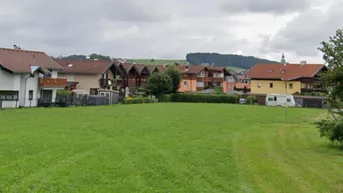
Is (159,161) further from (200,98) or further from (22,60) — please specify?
(200,98)

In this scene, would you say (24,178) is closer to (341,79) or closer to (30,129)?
(30,129)

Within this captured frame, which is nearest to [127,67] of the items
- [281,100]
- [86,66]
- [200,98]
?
[86,66]

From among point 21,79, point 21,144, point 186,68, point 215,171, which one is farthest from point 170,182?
point 186,68

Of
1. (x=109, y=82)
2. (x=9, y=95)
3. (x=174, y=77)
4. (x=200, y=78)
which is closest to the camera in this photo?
(x=9, y=95)

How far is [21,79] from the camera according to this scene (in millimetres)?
48250

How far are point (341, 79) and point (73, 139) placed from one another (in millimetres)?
13062

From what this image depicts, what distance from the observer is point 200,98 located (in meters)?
69.7

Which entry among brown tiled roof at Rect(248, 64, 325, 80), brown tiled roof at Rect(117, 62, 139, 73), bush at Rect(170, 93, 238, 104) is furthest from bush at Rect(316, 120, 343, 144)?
brown tiled roof at Rect(117, 62, 139, 73)

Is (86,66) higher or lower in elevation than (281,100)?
higher

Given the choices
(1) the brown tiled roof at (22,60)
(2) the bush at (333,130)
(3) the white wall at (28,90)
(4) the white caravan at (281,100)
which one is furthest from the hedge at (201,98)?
(2) the bush at (333,130)

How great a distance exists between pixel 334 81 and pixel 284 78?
2349 inches

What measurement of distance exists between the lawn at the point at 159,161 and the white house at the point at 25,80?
21.6 meters

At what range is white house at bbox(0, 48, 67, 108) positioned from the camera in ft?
151

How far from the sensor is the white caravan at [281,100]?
64688 millimetres
